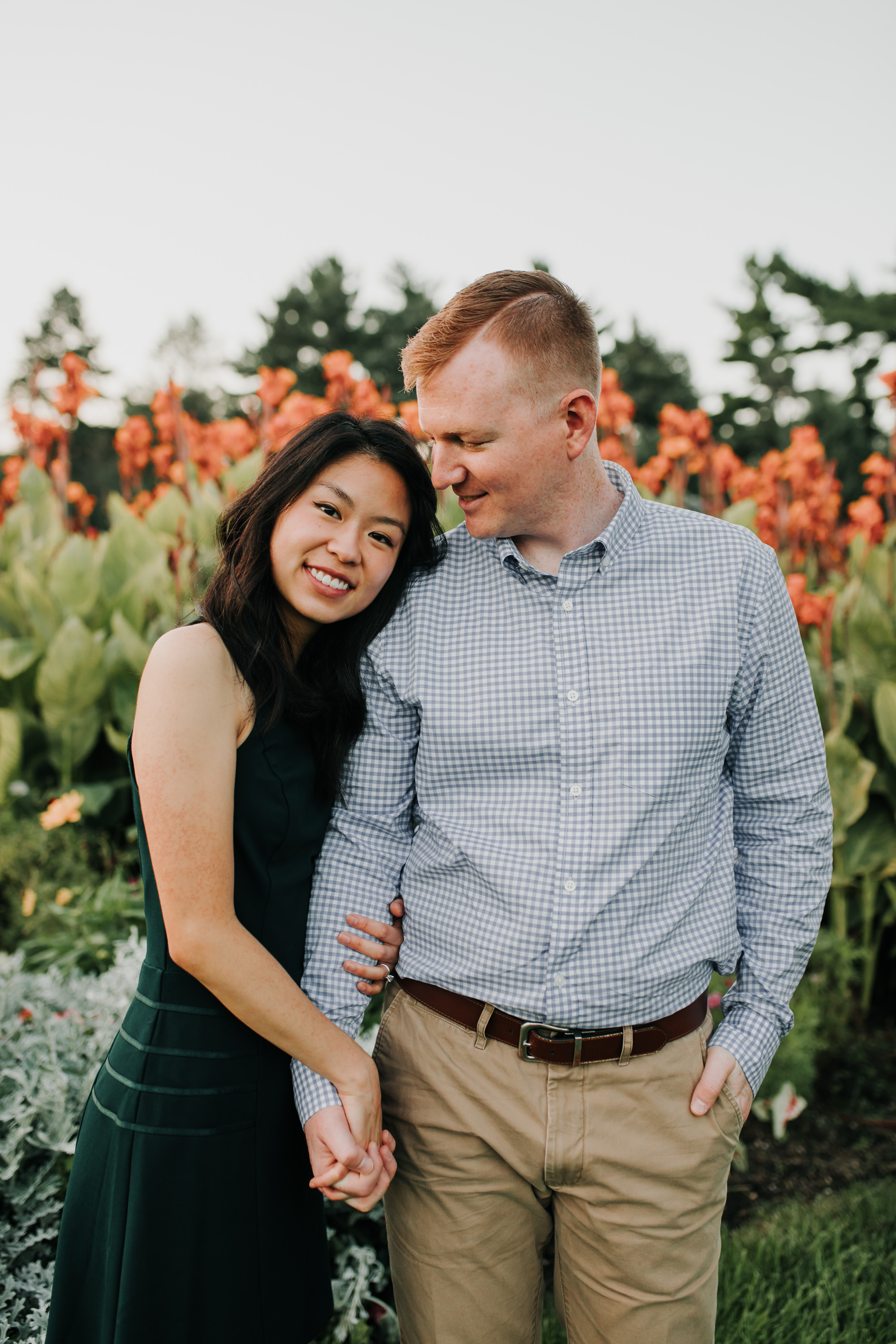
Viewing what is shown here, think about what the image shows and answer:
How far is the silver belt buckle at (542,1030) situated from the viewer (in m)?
1.37

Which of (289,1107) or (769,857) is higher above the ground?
(769,857)

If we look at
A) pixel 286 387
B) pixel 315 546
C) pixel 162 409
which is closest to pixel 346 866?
pixel 315 546

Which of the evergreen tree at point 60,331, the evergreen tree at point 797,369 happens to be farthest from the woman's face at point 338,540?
the evergreen tree at point 60,331

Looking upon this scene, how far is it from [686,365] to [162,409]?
1838 centimetres

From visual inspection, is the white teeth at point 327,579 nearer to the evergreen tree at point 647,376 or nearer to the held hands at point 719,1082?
the held hands at point 719,1082

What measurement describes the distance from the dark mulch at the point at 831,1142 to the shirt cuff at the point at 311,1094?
1604mm

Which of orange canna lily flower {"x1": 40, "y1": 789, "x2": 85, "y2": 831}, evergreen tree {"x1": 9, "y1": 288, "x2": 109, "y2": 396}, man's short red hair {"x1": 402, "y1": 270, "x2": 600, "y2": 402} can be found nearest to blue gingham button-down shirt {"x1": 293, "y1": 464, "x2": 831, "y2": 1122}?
man's short red hair {"x1": 402, "y1": 270, "x2": 600, "y2": 402}

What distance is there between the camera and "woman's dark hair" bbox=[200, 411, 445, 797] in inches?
54.8

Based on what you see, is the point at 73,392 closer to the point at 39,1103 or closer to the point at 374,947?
the point at 39,1103

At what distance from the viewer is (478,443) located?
4.66 feet

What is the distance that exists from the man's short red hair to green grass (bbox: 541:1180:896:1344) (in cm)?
200

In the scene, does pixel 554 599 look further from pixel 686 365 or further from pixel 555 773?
pixel 686 365

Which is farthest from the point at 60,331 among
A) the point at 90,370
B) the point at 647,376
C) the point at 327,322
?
the point at 90,370

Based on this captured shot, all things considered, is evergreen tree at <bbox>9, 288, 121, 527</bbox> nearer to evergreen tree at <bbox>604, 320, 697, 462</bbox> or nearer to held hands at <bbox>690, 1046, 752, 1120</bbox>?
held hands at <bbox>690, 1046, 752, 1120</bbox>
